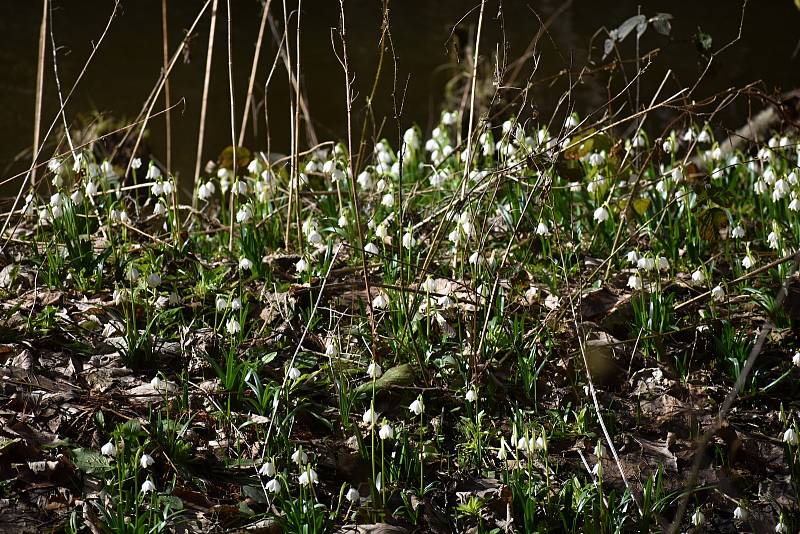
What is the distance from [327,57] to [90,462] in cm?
804

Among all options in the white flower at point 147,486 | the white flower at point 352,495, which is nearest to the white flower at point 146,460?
the white flower at point 147,486

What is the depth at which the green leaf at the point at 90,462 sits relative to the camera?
2.50 meters

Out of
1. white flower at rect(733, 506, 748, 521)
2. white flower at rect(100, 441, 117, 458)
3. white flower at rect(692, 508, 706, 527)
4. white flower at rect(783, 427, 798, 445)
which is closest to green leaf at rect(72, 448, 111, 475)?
white flower at rect(100, 441, 117, 458)

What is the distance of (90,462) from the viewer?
98.8 inches

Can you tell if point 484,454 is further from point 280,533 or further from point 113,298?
point 113,298

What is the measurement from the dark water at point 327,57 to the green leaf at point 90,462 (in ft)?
17.5

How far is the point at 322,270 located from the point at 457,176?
1.11 meters

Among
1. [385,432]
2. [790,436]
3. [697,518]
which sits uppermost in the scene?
[385,432]

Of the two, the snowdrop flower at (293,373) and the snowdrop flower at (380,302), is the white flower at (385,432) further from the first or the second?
→ the snowdrop flower at (380,302)

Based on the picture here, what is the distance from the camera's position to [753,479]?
108 inches

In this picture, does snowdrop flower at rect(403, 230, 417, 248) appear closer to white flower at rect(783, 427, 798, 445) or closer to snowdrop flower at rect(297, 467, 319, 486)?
snowdrop flower at rect(297, 467, 319, 486)

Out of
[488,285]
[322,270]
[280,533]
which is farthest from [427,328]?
Answer: [280,533]

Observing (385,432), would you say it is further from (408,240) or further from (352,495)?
(408,240)

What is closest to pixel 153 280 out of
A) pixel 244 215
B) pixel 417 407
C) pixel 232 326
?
pixel 232 326
